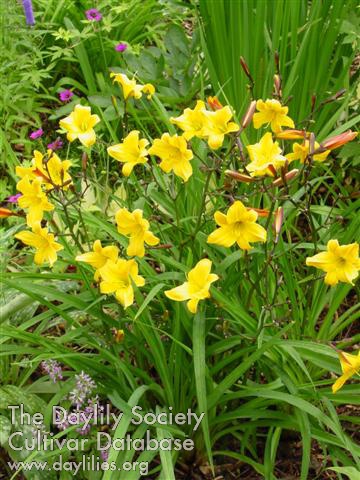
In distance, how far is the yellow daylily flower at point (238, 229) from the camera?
1547mm

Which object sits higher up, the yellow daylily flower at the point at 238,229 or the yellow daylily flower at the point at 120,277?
the yellow daylily flower at the point at 238,229

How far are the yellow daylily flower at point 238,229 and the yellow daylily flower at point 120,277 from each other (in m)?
0.18

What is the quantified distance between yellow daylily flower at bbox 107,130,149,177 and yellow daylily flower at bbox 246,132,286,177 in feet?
0.85

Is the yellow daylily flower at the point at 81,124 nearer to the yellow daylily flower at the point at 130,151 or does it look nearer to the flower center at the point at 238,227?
the yellow daylily flower at the point at 130,151

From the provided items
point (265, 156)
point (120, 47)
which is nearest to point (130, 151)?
point (265, 156)

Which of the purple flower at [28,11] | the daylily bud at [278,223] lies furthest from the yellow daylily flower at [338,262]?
the purple flower at [28,11]

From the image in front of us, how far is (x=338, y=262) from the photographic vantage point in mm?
1575

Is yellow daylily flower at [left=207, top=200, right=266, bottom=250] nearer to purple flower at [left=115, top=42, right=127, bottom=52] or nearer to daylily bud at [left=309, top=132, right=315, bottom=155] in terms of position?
daylily bud at [left=309, top=132, right=315, bottom=155]

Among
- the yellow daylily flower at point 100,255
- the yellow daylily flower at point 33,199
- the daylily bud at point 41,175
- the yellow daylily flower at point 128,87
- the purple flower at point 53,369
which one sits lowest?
the purple flower at point 53,369

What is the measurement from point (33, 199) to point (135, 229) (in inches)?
10.6

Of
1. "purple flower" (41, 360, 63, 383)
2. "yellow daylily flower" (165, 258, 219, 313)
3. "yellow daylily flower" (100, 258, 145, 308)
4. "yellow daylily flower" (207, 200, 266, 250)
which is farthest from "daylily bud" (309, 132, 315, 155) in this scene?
"purple flower" (41, 360, 63, 383)

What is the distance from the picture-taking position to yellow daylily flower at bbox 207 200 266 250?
5.08 ft

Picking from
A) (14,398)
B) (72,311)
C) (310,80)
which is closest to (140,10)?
(310,80)

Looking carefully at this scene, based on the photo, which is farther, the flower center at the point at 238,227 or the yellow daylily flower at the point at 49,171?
the yellow daylily flower at the point at 49,171
